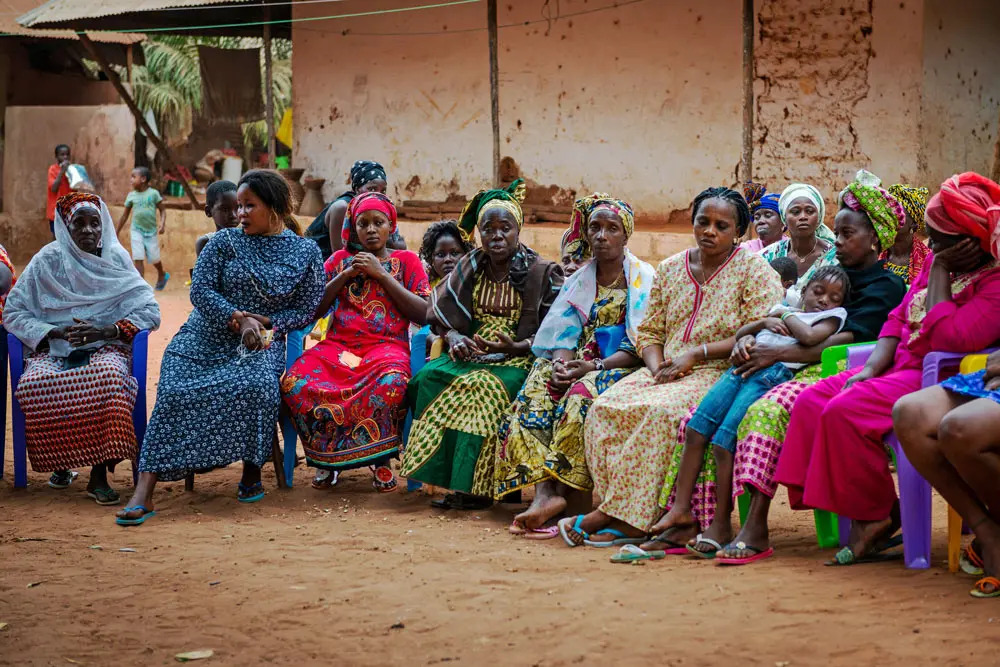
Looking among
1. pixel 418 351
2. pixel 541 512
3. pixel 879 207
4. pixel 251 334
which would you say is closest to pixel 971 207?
pixel 879 207

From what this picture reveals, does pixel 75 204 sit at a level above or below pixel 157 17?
below

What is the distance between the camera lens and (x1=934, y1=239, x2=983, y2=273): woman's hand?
4.84 metres

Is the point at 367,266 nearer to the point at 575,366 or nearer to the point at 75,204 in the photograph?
the point at 575,366

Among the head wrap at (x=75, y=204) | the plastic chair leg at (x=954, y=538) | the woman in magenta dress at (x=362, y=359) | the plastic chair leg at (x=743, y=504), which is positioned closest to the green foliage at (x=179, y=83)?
the head wrap at (x=75, y=204)

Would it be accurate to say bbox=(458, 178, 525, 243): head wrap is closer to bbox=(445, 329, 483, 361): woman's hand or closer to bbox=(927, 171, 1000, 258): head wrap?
bbox=(445, 329, 483, 361): woman's hand

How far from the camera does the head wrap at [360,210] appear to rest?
23.3ft

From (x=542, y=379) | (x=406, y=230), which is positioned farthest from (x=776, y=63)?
(x=542, y=379)

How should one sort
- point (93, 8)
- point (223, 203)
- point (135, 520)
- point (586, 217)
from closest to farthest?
1. point (135, 520)
2. point (586, 217)
3. point (223, 203)
4. point (93, 8)

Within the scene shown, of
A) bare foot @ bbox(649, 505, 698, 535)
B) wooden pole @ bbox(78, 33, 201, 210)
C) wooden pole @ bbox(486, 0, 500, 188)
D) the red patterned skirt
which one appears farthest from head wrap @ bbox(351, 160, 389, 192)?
wooden pole @ bbox(78, 33, 201, 210)

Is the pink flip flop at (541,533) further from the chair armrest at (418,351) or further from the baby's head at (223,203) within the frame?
the baby's head at (223,203)

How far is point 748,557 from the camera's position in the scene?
5.02 meters

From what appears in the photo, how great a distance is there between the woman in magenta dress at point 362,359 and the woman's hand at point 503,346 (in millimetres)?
541

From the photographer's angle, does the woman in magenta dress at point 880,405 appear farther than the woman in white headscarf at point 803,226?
No

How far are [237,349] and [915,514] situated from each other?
3.73m
